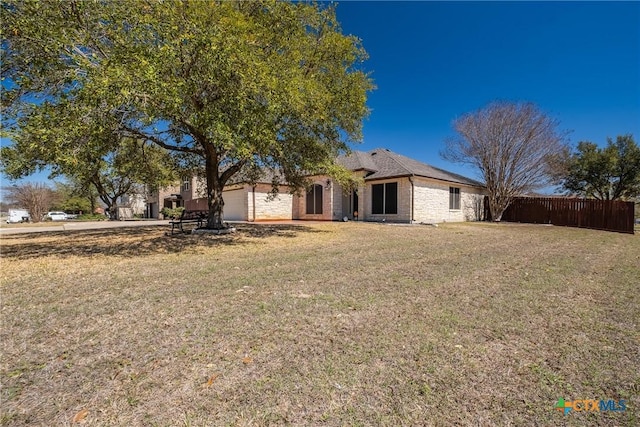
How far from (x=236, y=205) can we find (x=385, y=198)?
1191cm

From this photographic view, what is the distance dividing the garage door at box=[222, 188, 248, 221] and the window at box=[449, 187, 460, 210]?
1481 cm

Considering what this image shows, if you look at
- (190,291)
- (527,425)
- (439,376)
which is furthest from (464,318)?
(190,291)

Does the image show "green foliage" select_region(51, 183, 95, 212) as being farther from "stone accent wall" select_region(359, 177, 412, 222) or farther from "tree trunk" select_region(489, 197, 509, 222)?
"tree trunk" select_region(489, 197, 509, 222)

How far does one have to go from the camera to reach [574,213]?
17.8 metres

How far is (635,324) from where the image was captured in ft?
10.9

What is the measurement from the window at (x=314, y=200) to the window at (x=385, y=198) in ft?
13.3

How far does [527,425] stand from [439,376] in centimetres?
61

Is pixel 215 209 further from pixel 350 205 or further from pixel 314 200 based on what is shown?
pixel 350 205

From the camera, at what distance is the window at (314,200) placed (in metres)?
21.6

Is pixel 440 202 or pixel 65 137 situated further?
pixel 440 202

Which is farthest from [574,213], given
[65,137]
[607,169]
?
[65,137]

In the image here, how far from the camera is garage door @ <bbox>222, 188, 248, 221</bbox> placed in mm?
22516

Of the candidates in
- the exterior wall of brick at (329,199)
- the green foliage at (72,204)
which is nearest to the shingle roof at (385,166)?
the exterior wall of brick at (329,199)

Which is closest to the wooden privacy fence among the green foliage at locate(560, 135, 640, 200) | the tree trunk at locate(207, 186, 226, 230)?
the green foliage at locate(560, 135, 640, 200)
